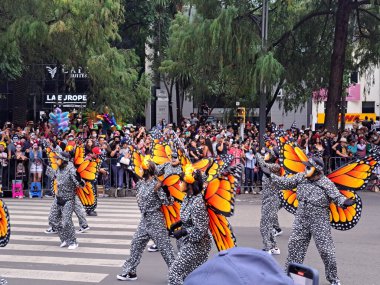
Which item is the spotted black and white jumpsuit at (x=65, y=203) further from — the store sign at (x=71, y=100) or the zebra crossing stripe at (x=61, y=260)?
the store sign at (x=71, y=100)

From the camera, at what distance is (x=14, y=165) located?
1872 cm

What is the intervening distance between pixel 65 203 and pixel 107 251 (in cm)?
118

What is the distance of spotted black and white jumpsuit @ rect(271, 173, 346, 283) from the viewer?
321 inches

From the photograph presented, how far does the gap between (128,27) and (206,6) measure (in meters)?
15.6

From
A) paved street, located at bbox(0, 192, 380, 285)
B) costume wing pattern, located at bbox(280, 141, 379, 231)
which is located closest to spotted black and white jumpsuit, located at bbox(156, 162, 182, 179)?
paved street, located at bbox(0, 192, 380, 285)

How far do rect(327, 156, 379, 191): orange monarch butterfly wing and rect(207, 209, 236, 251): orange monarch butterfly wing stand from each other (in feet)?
6.40

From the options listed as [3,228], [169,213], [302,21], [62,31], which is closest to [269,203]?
[169,213]

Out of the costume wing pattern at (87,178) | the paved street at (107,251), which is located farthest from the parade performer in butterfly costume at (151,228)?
the costume wing pattern at (87,178)

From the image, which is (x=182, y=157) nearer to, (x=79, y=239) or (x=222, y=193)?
(x=222, y=193)

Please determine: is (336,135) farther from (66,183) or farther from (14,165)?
(66,183)

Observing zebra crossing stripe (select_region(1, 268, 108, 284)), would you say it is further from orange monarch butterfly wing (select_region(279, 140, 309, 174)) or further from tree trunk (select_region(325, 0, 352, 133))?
tree trunk (select_region(325, 0, 352, 133))

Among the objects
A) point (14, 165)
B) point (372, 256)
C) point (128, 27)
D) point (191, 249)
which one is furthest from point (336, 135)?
point (128, 27)

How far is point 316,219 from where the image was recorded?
816 centimetres

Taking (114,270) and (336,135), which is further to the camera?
(336,135)
